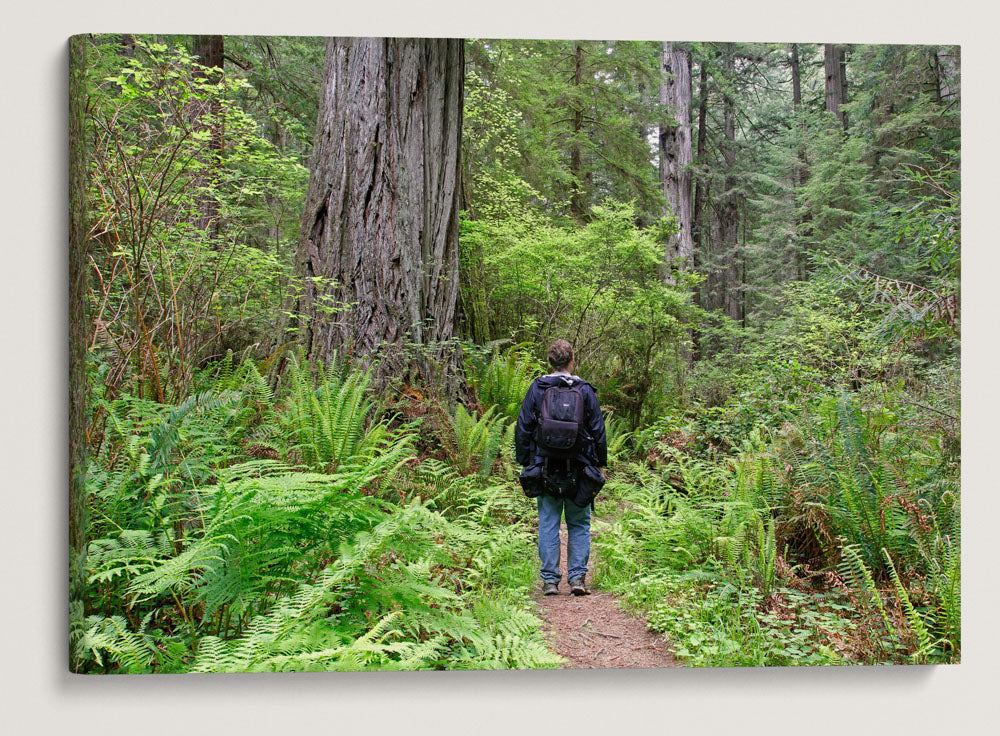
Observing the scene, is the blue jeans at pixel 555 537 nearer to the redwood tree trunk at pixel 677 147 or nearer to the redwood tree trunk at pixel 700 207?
the redwood tree trunk at pixel 700 207

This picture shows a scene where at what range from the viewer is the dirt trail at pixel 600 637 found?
9.28ft

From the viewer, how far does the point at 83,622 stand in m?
2.65

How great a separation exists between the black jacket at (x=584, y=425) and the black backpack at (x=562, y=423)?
5cm

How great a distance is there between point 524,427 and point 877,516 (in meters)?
1.74

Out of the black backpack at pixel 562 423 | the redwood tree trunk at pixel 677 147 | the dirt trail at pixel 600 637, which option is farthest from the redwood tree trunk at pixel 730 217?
the dirt trail at pixel 600 637

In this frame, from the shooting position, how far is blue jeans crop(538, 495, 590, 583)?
321cm

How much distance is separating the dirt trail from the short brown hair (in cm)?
122

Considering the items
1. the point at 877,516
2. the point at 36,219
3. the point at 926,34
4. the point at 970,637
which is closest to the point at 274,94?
the point at 36,219

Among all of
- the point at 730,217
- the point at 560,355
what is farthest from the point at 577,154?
the point at 560,355

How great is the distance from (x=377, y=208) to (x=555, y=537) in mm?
2302

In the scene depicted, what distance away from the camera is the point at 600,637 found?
9.48ft

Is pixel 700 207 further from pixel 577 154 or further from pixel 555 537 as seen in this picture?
pixel 555 537

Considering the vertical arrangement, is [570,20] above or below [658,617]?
above

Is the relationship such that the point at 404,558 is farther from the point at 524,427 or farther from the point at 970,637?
the point at 970,637
